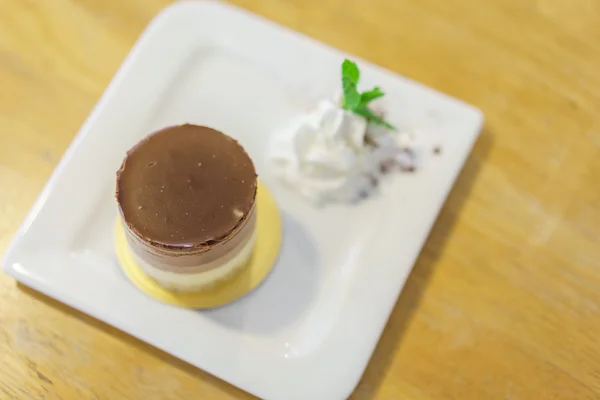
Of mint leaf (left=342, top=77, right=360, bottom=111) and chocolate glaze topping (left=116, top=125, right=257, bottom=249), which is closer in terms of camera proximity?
chocolate glaze topping (left=116, top=125, right=257, bottom=249)

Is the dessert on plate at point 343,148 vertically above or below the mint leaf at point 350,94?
below

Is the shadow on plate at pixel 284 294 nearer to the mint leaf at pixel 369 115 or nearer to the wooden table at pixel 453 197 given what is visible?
the wooden table at pixel 453 197

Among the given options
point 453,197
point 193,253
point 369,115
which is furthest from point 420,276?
point 193,253

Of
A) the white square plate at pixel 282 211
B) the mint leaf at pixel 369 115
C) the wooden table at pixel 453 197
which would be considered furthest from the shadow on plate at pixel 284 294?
the mint leaf at pixel 369 115

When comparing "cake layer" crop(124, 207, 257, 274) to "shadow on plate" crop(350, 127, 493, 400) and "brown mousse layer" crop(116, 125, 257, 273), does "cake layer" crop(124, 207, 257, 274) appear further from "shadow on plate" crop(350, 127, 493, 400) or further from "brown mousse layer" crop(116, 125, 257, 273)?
"shadow on plate" crop(350, 127, 493, 400)

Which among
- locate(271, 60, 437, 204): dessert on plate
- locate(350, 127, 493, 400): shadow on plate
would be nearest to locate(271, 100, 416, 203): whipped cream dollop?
locate(271, 60, 437, 204): dessert on plate

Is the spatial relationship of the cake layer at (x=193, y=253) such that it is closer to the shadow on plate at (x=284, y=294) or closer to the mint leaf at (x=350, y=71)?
the shadow on plate at (x=284, y=294)

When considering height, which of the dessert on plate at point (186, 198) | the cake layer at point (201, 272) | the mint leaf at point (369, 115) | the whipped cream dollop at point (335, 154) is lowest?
the cake layer at point (201, 272)

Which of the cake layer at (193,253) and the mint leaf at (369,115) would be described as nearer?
the cake layer at (193,253)
